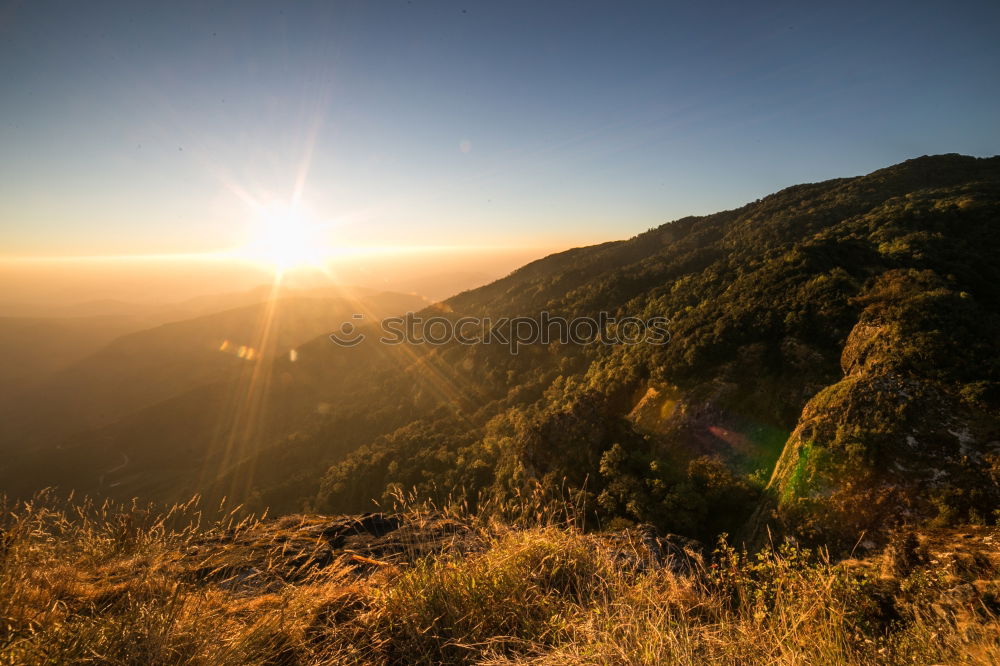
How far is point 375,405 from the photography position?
52188 millimetres

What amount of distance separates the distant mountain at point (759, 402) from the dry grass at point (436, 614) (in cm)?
178

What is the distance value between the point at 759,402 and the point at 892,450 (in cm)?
500

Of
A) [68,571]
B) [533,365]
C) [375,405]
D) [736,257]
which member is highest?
[736,257]

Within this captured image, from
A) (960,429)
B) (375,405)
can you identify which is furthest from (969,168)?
(375,405)

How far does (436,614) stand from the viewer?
9.57 feet

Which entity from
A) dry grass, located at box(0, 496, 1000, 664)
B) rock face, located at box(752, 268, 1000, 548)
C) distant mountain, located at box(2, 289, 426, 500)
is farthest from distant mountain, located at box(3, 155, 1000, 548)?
distant mountain, located at box(2, 289, 426, 500)

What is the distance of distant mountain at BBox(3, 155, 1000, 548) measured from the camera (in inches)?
381

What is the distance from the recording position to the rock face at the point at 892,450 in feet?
28.5

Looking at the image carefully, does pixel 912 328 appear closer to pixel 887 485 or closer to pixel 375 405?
pixel 887 485

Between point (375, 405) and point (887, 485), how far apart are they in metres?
51.4

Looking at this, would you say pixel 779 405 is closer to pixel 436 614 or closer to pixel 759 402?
pixel 759 402

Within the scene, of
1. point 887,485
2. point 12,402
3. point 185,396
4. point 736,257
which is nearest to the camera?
point 887,485

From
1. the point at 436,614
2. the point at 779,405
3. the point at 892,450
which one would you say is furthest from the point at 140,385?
the point at 892,450

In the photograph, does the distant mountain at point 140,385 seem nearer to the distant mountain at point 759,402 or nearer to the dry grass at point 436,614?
the distant mountain at point 759,402
